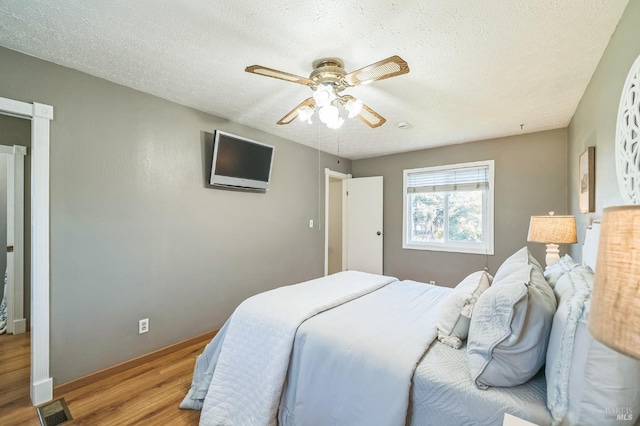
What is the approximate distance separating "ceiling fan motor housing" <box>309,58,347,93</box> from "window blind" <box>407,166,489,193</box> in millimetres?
2799

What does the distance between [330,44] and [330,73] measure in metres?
0.16

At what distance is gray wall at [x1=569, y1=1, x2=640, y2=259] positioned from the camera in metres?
1.40

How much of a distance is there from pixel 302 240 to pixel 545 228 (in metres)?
2.78

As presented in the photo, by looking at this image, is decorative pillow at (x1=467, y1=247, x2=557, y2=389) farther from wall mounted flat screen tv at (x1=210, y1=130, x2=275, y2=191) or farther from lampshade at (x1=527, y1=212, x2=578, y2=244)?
wall mounted flat screen tv at (x1=210, y1=130, x2=275, y2=191)

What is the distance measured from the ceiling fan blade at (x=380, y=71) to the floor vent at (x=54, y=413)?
2774 millimetres

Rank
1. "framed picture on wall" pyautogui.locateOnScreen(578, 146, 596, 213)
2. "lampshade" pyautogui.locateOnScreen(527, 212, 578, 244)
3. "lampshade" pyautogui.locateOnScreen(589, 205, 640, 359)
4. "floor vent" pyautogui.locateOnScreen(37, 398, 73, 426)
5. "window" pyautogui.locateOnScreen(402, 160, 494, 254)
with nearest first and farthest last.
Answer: "lampshade" pyautogui.locateOnScreen(589, 205, 640, 359), "floor vent" pyautogui.locateOnScreen(37, 398, 73, 426), "framed picture on wall" pyautogui.locateOnScreen(578, 146, 596, 213), "lampshade" pyautogui.locateOnScreen(527, 212, 578, 244), "window" pyautogui.locateOnScreen(402, 160, 494, 254)

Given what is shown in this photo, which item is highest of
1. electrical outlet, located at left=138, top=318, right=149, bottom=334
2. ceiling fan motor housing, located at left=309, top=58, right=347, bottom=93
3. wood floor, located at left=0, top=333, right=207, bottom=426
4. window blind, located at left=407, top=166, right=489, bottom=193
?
ceiling fan motor housing, located at left=309, top=58, right=347, bottom=93

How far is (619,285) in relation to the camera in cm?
51

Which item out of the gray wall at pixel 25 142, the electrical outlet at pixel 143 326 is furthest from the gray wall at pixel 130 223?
the gray wall at pixel 25 142

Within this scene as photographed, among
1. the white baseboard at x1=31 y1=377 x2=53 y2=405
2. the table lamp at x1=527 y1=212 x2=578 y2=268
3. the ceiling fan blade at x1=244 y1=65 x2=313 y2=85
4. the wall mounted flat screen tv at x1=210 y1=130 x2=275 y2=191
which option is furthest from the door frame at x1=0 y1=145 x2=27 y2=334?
the table lamp at x1=527 y1=212 x2=578 y2=268

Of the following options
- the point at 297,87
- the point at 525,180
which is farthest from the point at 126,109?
the point at 525,180

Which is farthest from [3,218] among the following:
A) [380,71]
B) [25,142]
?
[380,71]

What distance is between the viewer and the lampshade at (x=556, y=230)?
2.26 metres

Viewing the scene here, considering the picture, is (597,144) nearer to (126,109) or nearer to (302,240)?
(302,240)
